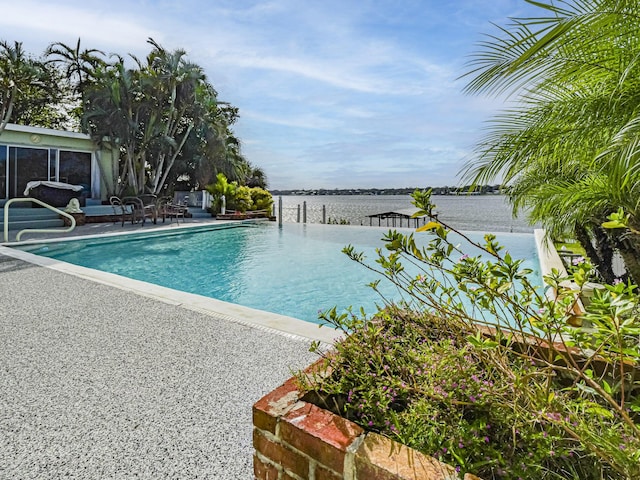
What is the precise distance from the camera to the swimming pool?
20.9ft

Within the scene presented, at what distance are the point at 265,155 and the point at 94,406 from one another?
26.8 meters

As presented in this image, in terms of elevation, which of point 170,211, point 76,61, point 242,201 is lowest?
point 170,211

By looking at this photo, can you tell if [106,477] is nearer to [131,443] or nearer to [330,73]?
[131,443]

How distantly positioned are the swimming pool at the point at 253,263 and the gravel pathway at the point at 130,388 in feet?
7.36

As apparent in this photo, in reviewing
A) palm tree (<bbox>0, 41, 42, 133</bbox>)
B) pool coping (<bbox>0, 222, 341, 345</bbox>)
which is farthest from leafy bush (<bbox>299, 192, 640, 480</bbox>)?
palm tree (<bbox>0, 41, 42, 133</bbox>)

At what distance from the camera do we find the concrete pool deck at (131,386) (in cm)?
185

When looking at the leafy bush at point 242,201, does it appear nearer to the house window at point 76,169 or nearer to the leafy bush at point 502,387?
the house window at point 76,169

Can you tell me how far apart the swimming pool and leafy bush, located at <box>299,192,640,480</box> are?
143 inches

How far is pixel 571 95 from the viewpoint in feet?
8.86

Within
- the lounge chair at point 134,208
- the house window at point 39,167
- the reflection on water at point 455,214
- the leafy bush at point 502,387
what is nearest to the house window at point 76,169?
the house window at point 39,167

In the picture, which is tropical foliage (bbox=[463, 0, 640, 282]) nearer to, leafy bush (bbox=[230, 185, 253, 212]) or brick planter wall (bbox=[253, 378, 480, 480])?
brick planter wall (bbox=[253, 378, 480, 480])

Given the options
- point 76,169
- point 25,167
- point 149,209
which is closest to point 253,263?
point 149,209

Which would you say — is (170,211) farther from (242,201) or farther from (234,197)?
(242,201)

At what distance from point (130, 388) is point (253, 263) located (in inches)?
253
